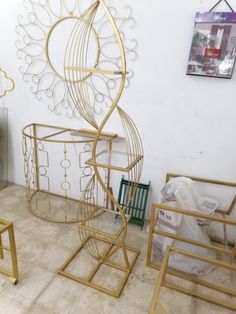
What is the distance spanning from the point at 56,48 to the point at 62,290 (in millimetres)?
1861

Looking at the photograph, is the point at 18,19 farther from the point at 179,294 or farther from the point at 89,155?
the point at 179,294

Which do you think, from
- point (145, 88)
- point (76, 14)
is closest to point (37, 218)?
point (145, 88)

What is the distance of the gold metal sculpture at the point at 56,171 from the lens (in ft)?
7.16

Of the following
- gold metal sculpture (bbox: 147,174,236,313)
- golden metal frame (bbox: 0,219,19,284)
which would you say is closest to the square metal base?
gold metal sculpture (bbox: 147,174,236,313)

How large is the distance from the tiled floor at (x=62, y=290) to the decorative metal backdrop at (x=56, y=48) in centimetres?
115

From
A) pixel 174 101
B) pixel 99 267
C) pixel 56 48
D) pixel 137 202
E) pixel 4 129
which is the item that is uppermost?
pixel 56 48

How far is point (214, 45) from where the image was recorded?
152cm

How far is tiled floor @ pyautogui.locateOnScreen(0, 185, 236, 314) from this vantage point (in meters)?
1.31

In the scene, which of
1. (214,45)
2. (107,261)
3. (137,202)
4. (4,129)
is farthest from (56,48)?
(107,261)

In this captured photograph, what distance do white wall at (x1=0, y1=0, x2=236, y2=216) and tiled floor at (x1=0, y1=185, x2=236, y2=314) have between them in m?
0.77

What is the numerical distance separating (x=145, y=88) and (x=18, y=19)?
1.31 meters

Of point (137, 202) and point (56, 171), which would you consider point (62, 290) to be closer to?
point (137, 202)

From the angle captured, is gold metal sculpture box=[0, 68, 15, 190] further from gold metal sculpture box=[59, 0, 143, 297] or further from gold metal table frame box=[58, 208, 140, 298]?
gold metal table frame box=[58, 208, 140, 298]

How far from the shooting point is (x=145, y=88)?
183 centimetres
